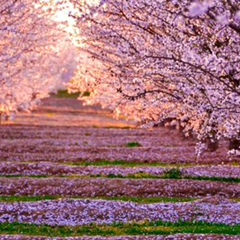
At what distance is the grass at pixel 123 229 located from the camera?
13305mm

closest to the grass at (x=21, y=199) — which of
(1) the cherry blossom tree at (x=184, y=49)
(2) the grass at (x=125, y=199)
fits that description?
(2) the grass at (x=125, y=199)

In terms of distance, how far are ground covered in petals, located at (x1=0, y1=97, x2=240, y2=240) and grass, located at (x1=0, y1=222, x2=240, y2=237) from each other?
0.06 ft

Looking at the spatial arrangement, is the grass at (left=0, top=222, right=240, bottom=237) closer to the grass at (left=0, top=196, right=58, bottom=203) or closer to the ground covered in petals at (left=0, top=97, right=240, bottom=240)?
the ground covered in petals at (left=0, top=97, right=240, bottom=240)

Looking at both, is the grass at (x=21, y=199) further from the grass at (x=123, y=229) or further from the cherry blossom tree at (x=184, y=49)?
the cherry blossom tree at (x=184, y=49)

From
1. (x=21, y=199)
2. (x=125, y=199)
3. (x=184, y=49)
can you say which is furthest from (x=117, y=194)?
(x=184, y=49)

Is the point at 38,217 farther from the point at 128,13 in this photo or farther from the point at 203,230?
the point at 128,13

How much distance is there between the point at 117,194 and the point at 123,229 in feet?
13.4

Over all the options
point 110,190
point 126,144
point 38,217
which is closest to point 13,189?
point 110,190

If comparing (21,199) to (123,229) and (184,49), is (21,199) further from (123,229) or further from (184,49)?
(184,49)

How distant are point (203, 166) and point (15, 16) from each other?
864 centimetres

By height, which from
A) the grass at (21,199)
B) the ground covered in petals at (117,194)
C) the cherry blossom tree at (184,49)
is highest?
the cherry blossom tree at (184,49)

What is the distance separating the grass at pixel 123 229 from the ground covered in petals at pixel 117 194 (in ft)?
0.06

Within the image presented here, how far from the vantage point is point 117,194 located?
1767 centimetres

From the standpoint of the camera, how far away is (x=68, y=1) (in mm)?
17562
